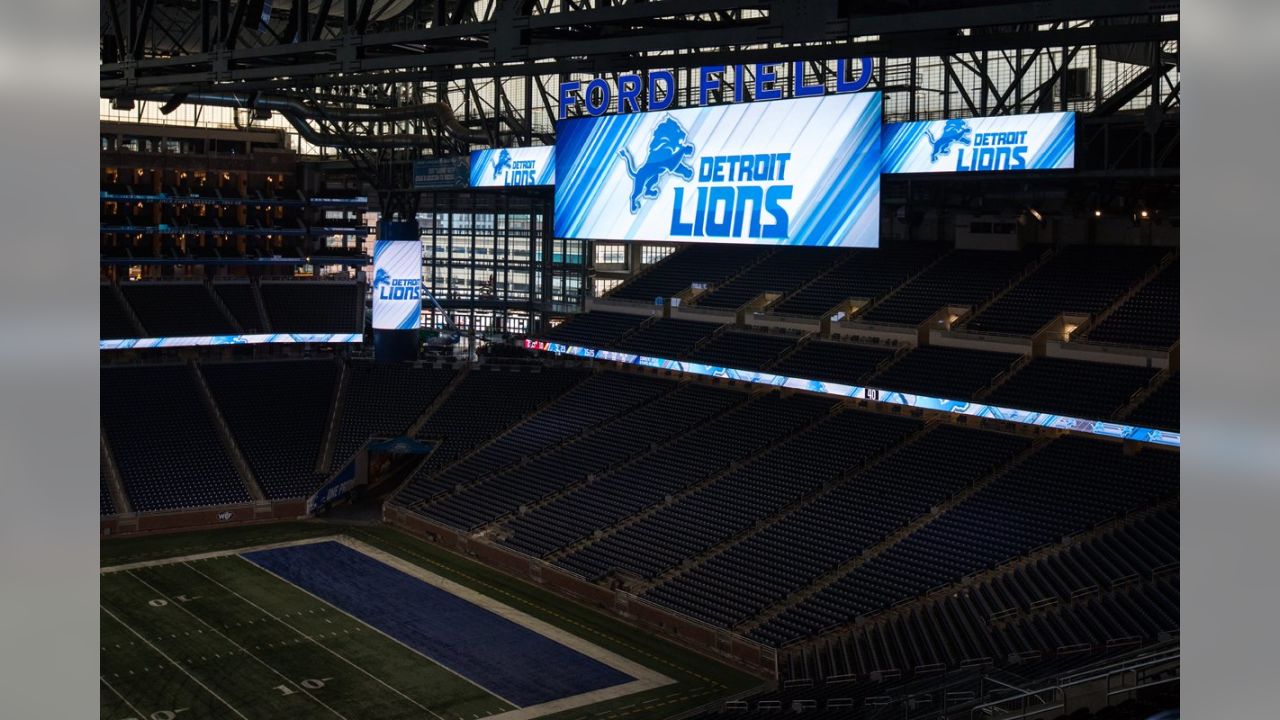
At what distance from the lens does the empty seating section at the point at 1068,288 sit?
3669 centimetres

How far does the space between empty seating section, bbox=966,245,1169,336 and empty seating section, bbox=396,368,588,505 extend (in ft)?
Result: 52.5

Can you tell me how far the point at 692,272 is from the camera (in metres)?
48.5

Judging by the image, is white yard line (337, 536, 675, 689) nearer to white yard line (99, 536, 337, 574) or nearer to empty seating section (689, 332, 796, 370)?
white yard line (99, 536, 337, 574)

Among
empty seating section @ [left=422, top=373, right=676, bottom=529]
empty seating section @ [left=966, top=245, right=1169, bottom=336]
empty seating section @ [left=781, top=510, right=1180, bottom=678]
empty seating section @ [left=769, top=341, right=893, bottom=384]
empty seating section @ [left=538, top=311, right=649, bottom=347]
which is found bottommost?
empty seating section @ [left=781, top=510, right=1180, bottom=678]

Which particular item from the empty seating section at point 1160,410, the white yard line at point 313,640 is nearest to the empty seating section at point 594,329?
the white yard line at point 313,640

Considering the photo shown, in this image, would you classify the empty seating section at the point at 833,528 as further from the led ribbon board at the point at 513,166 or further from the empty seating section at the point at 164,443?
the empty seating section at the point at 164,443

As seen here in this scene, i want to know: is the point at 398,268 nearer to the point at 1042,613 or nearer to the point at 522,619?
the point at 522,619

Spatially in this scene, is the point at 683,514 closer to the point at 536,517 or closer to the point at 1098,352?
the point at 536,517

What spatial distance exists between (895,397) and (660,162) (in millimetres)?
9317

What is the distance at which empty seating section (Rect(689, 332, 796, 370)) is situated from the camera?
41000 millimetres

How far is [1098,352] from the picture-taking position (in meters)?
34.7

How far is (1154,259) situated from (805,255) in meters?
12.1

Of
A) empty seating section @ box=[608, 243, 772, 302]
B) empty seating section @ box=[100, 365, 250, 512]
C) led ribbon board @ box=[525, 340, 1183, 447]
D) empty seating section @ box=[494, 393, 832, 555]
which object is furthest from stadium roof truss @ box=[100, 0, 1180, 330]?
empty seating section @ box=[494, 393, 832, 555]
